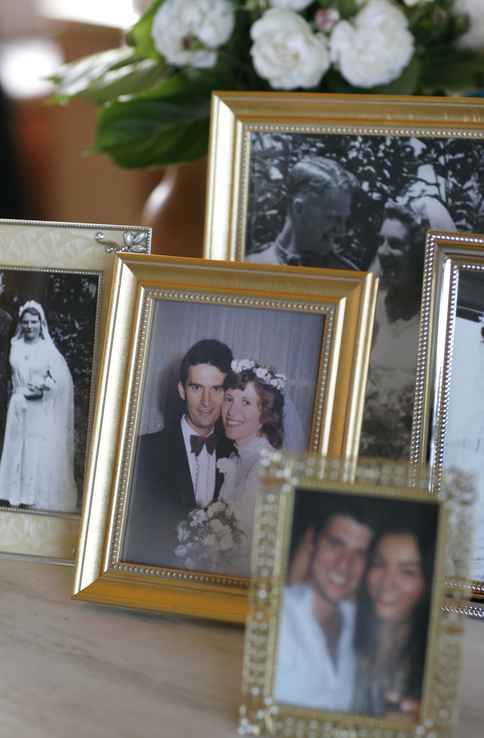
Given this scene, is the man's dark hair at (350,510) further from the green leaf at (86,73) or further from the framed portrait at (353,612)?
the green leaf at (86,73)

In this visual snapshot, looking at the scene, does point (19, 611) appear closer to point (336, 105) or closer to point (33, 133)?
point (336, 105)

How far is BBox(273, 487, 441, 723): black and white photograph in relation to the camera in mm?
478

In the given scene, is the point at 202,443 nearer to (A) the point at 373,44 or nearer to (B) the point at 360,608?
(B) the point at 360,608

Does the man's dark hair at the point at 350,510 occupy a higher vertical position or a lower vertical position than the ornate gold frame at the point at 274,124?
lower

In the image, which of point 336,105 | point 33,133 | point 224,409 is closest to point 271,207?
point 336,105

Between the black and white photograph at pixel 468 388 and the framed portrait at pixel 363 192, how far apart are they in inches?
2.8

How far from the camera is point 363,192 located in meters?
0.73

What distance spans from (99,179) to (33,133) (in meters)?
0.19

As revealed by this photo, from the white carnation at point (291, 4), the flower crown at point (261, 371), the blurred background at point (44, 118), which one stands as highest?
the blurred background at point (44, 118)

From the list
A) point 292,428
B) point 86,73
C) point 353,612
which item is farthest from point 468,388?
point 86,73

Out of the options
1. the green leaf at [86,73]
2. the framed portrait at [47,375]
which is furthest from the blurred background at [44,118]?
the framed portrait at [47,375]

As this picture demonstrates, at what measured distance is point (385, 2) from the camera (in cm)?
77

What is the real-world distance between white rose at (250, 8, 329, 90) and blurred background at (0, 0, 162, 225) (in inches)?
37.3

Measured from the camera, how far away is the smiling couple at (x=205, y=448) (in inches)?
25.5
